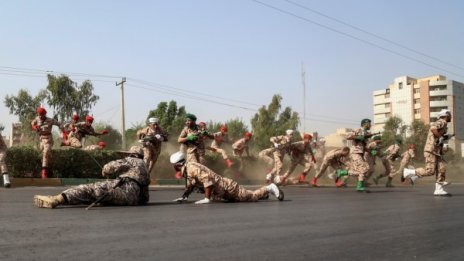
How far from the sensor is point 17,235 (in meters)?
5.37

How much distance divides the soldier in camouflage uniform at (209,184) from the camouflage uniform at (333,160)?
391 inches

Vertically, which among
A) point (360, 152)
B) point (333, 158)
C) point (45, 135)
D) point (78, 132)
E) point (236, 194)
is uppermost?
point (78, 132)

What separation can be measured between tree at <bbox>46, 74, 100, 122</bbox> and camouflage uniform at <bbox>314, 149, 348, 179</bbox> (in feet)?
97.2

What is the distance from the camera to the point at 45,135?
1561cm

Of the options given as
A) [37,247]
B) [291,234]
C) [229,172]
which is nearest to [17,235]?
[37,247]

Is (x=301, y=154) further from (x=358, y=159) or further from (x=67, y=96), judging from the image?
(x=67, y=96)

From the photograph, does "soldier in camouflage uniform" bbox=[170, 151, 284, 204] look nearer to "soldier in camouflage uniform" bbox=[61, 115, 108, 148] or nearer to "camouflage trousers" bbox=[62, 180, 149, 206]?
"camouflage trousers" bbox=[62, 180, 149, 206]

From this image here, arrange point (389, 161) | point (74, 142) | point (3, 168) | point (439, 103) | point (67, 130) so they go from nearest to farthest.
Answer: point (3, 168) < point (74, 142) < point (67, 130) < point (389, 161) < point (439, 103)

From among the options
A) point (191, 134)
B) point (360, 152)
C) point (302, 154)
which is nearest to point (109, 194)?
point (191, 134)

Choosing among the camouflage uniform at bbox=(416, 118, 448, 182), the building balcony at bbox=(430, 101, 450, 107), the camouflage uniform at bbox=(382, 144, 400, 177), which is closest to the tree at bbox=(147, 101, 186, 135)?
the camouflage uniform at bbox=(382, 144, 400, 177)

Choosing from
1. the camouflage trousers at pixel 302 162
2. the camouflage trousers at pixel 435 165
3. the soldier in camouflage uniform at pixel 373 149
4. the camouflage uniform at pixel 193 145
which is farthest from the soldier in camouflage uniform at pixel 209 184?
the camouflage trousers at pixel 302 162

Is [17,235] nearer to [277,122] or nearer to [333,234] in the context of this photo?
[333,234]

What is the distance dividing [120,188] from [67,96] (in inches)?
1482

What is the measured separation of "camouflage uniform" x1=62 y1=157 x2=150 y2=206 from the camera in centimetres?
823
